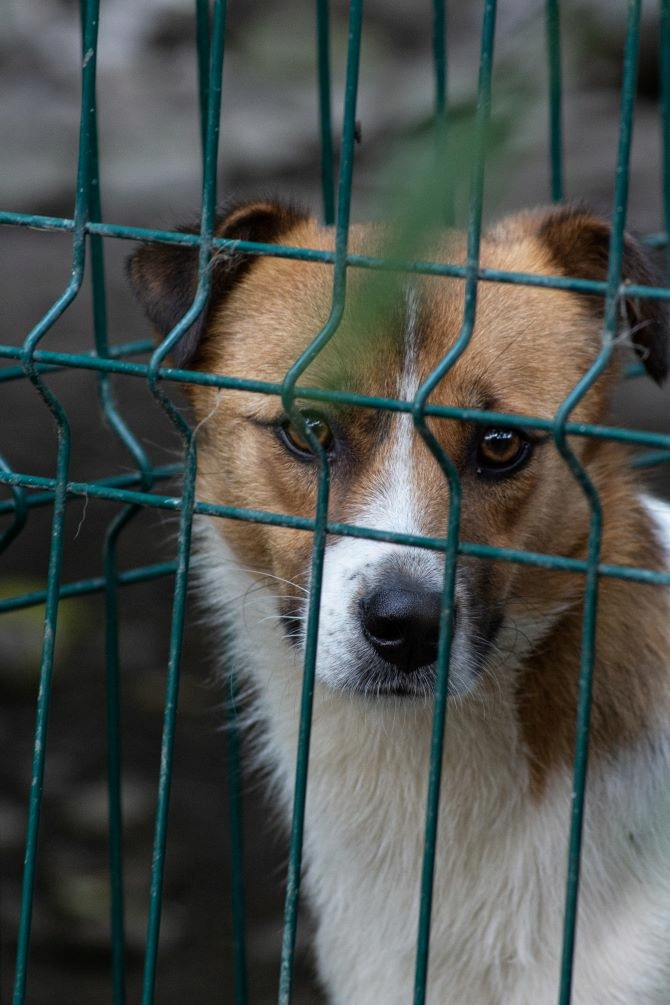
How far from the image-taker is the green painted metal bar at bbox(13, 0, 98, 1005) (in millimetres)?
2021

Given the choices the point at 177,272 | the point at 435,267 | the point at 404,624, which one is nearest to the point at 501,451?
the point at 404,624

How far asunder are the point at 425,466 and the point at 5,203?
6.52m

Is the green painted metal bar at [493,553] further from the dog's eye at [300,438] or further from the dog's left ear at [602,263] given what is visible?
the dog's left ear at [602,263]

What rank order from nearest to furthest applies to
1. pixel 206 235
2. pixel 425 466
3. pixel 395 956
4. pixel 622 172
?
1. pixel 622 172
2. pixel 206 235
3. pixel 425 466
4. pixel 395 956

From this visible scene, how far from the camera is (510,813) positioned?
262 cm

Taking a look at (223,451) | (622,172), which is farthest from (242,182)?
(622,172)

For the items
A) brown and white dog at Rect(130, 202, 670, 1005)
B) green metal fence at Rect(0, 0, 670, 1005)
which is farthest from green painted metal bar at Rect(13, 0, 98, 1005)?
brown and white dog at Rect(130, 202, 670, 1005)

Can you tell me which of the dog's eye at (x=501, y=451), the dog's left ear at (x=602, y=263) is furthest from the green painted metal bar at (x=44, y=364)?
the dog's left ear at (x=602, y=263)

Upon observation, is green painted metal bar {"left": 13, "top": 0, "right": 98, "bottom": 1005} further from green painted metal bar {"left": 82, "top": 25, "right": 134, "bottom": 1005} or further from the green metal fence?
green painted metal bar {"left": 82, "top": 25, "right": 134, "bottom": 1005}

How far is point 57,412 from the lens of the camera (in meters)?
2.10

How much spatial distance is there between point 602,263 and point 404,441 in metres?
0.68

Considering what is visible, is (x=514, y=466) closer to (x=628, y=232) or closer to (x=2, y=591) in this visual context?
(x=628, y=232)

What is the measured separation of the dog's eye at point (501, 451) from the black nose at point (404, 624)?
427 mm

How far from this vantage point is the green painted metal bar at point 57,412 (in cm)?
202
